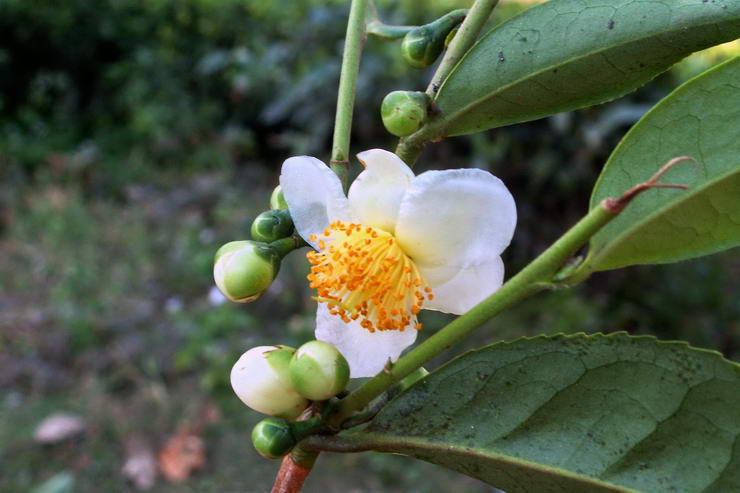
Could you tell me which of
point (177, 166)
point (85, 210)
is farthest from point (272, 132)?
point (85, 210)

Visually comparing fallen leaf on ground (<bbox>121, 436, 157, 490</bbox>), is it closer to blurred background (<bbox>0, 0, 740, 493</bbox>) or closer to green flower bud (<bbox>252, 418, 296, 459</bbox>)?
blurred background (<bbox>0, 0, 740, 493</bbox>)

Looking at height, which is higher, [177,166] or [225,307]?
[177,166]

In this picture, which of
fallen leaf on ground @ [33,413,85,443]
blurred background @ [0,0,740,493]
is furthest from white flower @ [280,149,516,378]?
fallen leaf on ground @ [33,413,85,443]

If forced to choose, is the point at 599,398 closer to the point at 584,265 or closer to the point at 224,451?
the point at 584,265

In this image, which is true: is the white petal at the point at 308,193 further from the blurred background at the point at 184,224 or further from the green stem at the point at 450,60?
the blurred background at the point at 184,224

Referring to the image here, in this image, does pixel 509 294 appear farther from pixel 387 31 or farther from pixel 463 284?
pixel 387 31

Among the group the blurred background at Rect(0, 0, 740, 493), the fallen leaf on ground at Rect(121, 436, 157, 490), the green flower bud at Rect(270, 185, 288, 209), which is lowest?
the fallen leaf on ground at Rect(121, 436, 157, 490)
